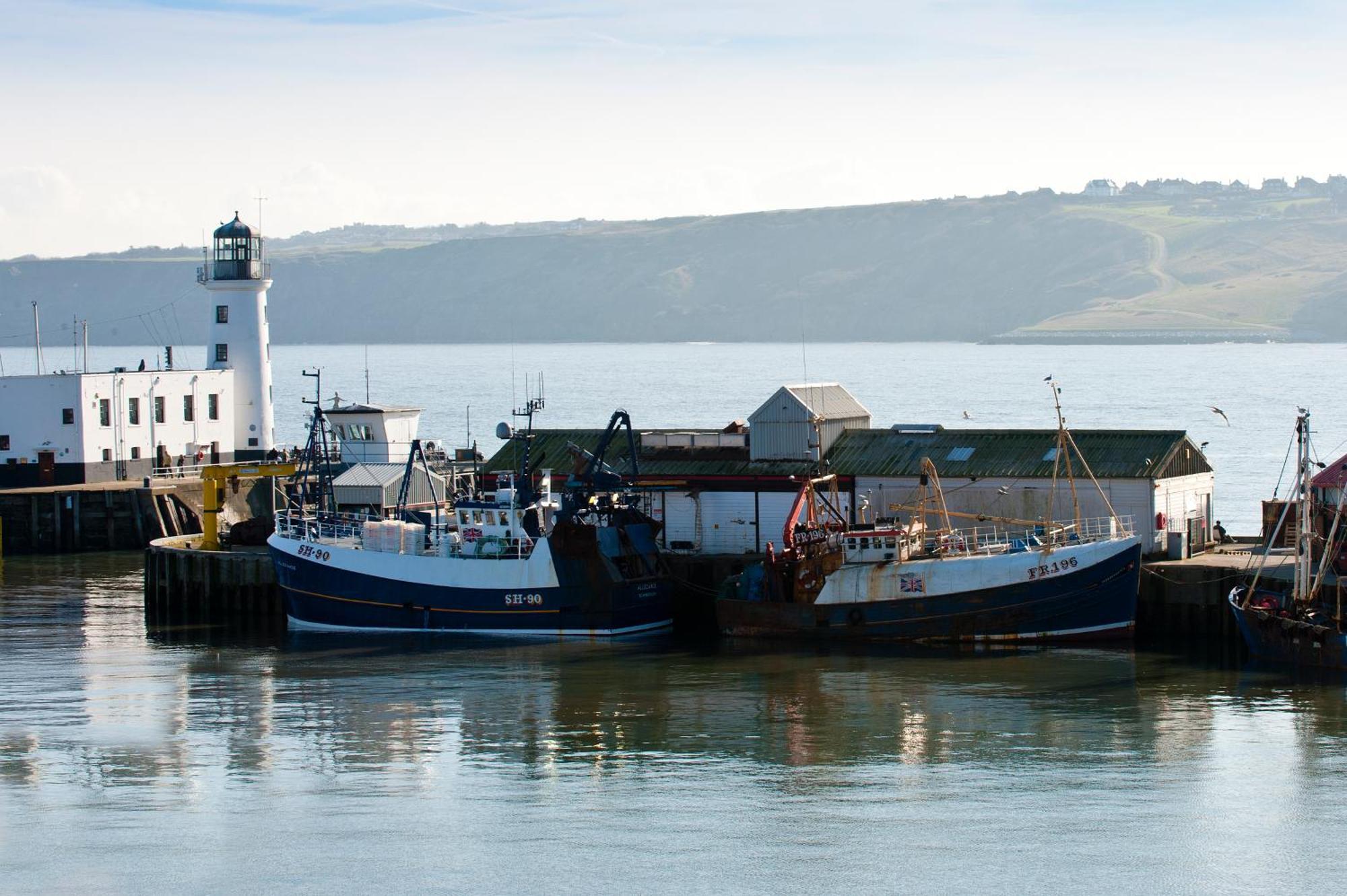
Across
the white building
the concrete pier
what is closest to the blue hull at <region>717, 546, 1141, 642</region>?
the concrete pier

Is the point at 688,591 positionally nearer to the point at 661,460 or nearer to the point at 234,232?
the point at 661,460

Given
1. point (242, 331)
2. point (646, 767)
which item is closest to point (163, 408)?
point (242, 331)

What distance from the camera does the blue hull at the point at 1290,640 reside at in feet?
156

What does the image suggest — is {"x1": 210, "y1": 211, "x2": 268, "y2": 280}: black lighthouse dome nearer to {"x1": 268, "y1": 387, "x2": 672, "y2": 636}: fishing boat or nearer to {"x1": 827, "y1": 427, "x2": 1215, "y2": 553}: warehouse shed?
{"x1": 268, "y1": 387, "x2": 672, "y2": 636}: fishing boat

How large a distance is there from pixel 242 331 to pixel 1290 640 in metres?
56.5

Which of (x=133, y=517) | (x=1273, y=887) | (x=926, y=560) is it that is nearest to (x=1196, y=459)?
(x=926, y=560)

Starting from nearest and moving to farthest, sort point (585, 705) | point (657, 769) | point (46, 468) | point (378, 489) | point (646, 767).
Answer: point (657, 769)
point (646, 767)
point (585, 705)
point (378, 489)
point (46, 468)

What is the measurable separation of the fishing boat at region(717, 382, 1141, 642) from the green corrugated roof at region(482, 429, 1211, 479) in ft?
6.08

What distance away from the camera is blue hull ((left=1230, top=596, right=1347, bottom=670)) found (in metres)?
47.5

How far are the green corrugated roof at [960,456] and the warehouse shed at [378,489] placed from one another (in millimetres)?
7158

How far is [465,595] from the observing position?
54938 mm

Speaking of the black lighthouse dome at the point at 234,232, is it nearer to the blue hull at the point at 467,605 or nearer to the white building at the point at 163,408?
the white building at the point at 163,408

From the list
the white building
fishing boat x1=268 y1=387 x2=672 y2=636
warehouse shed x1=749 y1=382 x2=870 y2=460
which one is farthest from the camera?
the white building

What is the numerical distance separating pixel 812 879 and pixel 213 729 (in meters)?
17.5
